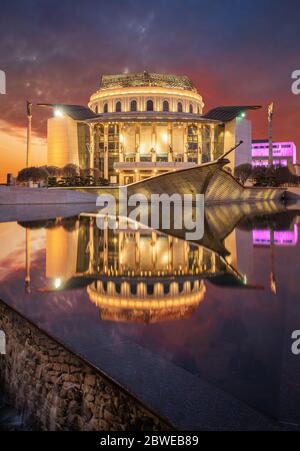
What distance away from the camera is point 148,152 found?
6259 centimetres

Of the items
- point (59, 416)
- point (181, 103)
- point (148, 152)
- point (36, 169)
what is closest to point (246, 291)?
point (59, 416)

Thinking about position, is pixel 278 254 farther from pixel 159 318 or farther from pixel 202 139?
pixel 202 139

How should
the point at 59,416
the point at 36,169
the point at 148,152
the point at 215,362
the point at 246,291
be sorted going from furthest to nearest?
the point at 148,152 < the point at 36,169 < the point at 246,291 < the point at 59,416 < the point at 215,362

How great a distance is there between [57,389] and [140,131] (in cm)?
6103

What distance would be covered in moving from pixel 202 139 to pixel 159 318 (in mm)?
62243

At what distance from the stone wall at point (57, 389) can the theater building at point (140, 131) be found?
5451 centimetres

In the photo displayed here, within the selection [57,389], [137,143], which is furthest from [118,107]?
[57,389]

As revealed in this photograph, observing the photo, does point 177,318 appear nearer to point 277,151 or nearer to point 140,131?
point 140,131

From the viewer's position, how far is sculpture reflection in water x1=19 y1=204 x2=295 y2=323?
12.9ft

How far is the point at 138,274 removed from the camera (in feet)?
18.4

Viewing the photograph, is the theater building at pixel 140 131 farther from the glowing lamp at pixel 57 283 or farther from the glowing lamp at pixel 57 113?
the glowing lamp at pixel 57 283

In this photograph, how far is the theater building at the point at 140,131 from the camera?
60031 millimetres

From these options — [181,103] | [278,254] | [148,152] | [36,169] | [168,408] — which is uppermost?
[181,103]

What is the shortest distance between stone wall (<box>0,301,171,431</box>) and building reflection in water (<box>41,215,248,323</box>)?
0.65 m
